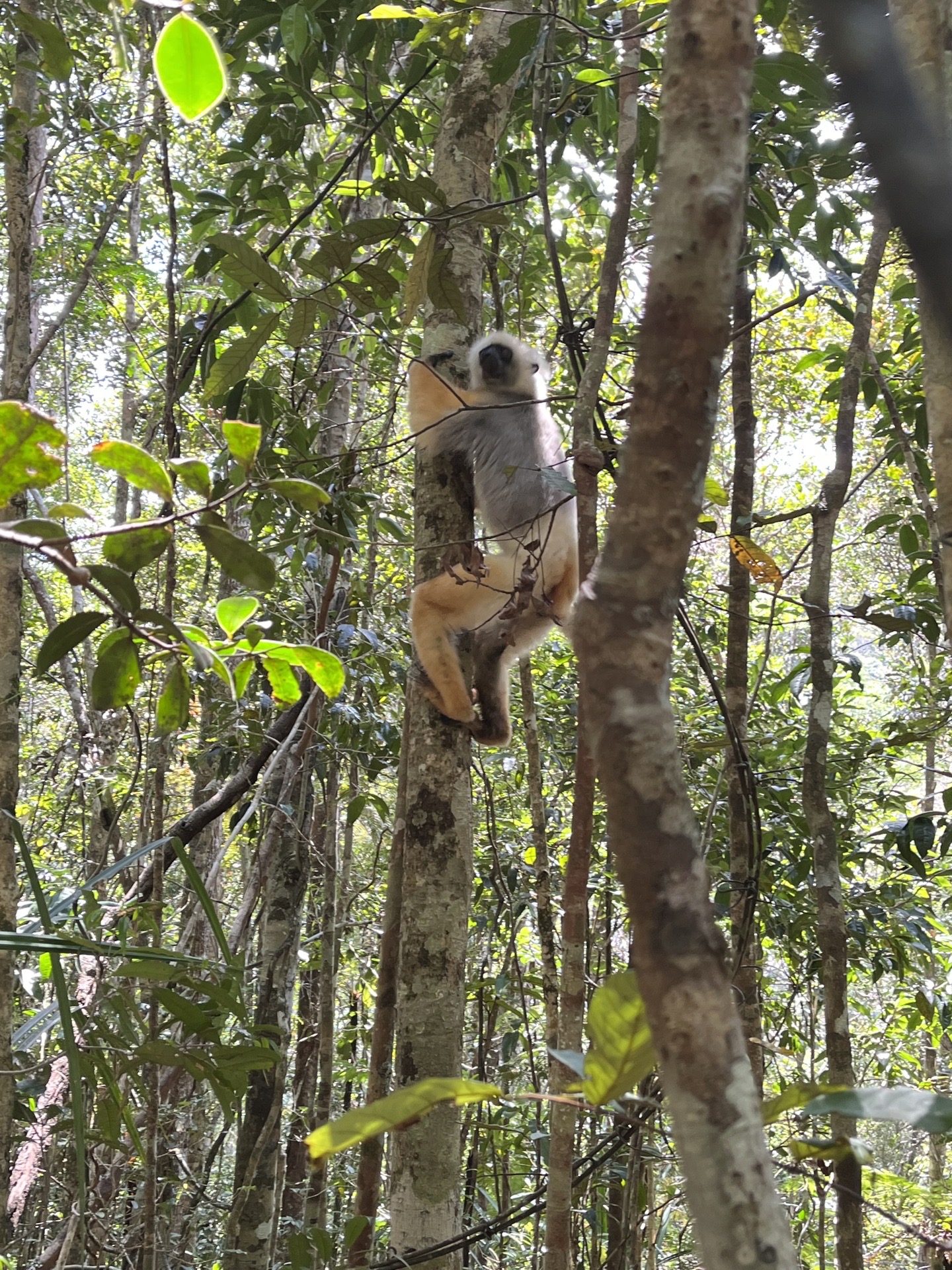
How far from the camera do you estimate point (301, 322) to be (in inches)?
102

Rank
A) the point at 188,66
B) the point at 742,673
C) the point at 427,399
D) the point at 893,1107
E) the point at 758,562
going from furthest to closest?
the point at 427,399, the point at 742,673, the point at 758,562, the point at 188,66, the point at 893,1107

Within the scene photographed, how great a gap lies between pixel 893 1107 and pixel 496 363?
4077 millimetres

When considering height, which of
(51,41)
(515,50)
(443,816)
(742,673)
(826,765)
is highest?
(515,50)

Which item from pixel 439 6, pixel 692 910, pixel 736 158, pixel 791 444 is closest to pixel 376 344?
pixel 439 6

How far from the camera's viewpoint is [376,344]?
4.49 metres

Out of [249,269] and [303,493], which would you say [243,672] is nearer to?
[303,493]

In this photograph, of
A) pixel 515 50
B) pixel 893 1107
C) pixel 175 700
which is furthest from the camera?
pixel 515 50

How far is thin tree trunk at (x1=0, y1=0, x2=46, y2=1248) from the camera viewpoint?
2213 mm

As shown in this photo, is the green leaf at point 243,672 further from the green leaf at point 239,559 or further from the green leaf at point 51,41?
the green leaf at point 51,41

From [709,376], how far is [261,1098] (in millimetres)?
3849

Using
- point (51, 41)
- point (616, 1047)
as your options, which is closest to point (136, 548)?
point (616, 1047)

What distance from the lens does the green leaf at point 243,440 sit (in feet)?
3.70

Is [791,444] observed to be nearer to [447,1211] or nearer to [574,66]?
[574,66]

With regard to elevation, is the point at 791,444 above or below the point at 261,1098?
above
